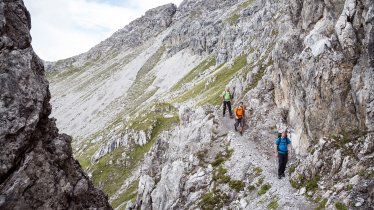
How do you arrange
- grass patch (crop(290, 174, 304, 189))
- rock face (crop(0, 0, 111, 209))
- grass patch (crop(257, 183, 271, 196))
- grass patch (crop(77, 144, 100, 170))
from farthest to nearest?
grass patch (crop(77, 144, 100, 170)), grass patch (crop(257, 183, 271, 196)), grass patch (crop(290, 174, 304, 189)), rock face (crop(0, 0, 111, 209))

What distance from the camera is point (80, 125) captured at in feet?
463

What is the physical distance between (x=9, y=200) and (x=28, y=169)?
6.61 ft

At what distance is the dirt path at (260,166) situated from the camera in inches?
921

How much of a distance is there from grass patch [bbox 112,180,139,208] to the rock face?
106ft

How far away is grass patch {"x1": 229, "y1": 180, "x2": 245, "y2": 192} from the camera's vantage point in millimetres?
28744

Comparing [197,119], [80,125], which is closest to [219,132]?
[197,119]

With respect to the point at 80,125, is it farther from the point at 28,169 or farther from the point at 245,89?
the point at 28,169

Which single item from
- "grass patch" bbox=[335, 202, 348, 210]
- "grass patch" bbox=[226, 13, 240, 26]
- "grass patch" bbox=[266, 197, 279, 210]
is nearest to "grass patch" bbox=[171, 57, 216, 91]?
"grass patch" bbox=[226, 13, 240, 26]

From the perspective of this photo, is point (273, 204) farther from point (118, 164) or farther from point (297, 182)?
point (118, 164)

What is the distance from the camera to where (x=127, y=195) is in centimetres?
5812

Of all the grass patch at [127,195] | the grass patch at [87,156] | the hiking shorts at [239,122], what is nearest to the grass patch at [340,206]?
the hiking shorts at [239,122]

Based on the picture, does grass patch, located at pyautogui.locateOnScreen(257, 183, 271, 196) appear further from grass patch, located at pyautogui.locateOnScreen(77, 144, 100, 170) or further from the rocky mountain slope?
grass patch, located at pyautogui.locateOnScreen(77, 144, 100, 170)

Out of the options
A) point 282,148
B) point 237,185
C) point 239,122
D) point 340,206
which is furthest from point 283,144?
point 239,122

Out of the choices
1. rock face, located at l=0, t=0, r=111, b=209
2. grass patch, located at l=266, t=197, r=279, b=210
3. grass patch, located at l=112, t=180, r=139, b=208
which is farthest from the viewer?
grass patch, located at l=112, t=180, r=139, b=208
